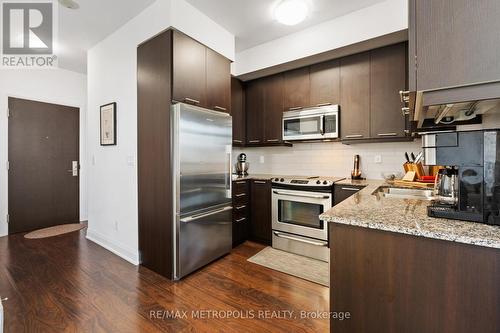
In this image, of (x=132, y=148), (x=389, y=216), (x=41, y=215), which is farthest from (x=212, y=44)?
(x=41, y=215)

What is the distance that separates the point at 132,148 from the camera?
2676 millimetres

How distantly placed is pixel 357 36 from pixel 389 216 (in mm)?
2211

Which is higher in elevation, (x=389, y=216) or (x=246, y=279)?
(x=389, y=216)

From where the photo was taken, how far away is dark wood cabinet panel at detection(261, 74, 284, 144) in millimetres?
3350

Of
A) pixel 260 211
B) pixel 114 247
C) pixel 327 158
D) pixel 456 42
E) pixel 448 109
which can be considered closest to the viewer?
pixel 456 42

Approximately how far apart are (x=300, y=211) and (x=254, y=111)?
1.67m

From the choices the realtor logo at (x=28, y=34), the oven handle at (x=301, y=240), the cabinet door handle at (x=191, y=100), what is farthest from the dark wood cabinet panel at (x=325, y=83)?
the realtor logo at (x=28, y=34)

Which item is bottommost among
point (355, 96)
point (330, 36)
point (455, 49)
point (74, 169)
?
point (74, 169)

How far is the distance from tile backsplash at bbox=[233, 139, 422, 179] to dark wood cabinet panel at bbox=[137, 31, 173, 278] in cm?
169

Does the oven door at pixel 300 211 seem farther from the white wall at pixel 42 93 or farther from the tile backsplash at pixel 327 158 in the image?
the white wall at pixel 42 93

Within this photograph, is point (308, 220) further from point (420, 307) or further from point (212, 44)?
point (212, 44)

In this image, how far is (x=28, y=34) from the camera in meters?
2.81

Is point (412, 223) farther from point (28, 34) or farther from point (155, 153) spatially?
point (28, 34)

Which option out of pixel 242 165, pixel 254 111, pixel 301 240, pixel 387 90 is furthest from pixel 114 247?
pixel 387 90
